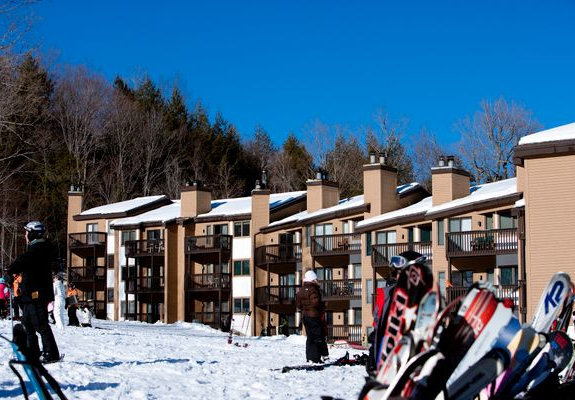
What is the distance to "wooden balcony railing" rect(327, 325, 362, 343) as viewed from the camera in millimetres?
44969

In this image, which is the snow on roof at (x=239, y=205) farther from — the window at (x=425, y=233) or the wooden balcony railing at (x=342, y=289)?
the window at (x=425, y=233)

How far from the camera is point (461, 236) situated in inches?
Answer: 1570

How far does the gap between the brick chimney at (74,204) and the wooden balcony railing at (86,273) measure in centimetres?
382

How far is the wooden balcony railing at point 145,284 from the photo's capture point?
57.3m

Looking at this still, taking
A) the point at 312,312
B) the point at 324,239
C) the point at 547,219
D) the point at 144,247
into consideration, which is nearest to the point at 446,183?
the point at 324,239

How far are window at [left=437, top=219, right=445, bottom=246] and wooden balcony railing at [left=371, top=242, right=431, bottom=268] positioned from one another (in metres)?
0.89

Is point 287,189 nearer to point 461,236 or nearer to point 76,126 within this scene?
point 76,126

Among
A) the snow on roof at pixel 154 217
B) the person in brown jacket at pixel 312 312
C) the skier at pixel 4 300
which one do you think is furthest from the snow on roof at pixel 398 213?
the person in brown jacket at pixel 312 312

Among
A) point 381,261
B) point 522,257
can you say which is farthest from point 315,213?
point 522,257

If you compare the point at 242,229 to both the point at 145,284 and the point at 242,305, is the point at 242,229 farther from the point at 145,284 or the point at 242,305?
the point at 145,284

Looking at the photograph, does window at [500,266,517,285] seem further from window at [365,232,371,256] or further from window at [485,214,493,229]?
window at [365,232,371,256]

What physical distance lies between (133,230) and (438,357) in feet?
179

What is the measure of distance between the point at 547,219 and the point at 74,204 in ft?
129

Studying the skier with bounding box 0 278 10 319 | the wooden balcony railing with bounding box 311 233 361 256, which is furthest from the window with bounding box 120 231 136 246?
the skier with bounding box 0 278 10 319
